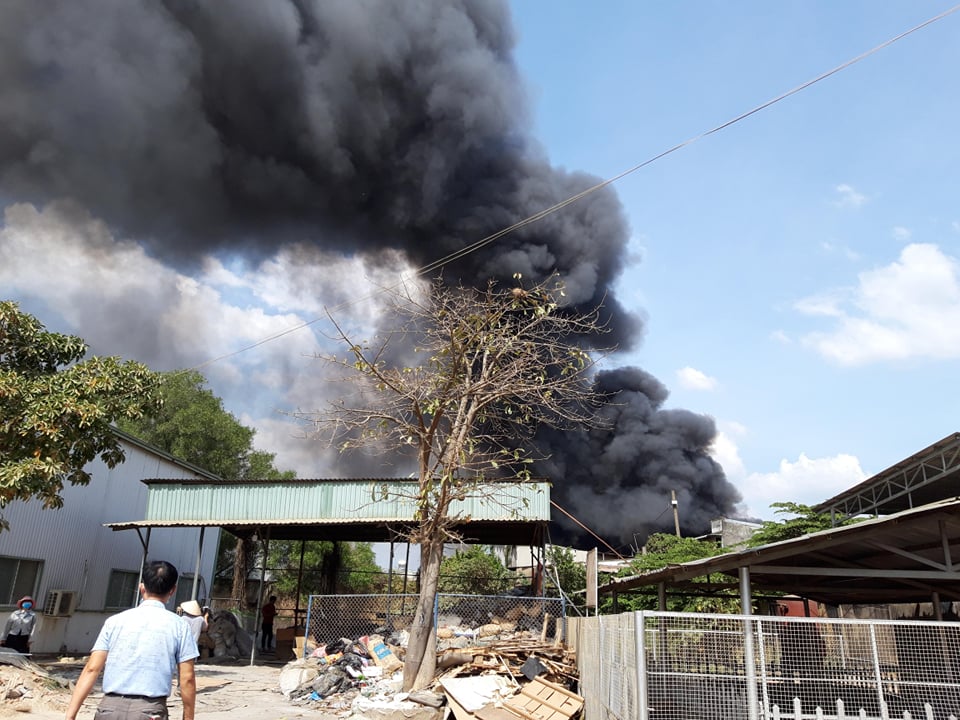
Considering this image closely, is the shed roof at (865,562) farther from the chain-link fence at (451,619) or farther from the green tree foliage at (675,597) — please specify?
the green tree foliage at (675,597)

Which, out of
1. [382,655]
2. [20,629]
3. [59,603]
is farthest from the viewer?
[59,603]

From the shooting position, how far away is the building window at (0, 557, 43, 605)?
1712 cm

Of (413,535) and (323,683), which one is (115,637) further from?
(323,683)

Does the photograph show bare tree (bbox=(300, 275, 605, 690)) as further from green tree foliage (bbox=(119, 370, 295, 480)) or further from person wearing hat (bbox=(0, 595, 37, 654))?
green tree foliage (bbox=(119, 370, 295, 480))

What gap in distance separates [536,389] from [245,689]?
7.83 meters

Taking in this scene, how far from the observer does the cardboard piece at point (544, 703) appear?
1030 cm

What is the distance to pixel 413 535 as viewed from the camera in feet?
42.4

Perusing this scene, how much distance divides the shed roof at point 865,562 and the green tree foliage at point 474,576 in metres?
6.31

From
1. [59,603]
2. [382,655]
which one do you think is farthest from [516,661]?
[59,603]

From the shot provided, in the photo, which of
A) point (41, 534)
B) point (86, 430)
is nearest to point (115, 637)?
point (86, 430)

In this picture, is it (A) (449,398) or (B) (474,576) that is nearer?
(A) (449,398)

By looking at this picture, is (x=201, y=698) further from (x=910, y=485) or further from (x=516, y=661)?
(x=910, y=485)

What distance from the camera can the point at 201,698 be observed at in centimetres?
1220

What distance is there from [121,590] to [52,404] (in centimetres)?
1134
